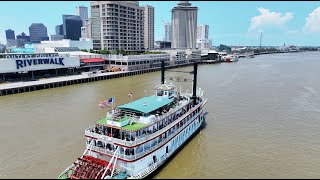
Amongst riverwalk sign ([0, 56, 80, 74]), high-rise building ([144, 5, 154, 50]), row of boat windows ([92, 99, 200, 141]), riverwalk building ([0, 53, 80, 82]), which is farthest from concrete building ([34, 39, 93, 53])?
row of boat windows ([92, 99, 200, 141])

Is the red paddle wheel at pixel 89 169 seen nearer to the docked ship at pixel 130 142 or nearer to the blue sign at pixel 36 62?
the docked ship at pixel 130 142

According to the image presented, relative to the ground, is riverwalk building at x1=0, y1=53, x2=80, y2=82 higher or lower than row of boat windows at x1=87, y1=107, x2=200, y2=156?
higher

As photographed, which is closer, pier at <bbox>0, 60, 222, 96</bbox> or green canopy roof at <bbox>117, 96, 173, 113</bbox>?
green canopy roof at <bbox>117, 96, 173, 113</bbox>

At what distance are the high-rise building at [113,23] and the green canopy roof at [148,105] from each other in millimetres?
95003

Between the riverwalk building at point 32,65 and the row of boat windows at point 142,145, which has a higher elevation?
the riverwalk building at point 32,65

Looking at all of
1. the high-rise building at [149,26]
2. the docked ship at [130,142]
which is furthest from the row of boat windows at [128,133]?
the high-rise building at [149,26]

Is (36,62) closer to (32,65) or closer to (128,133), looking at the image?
(32,65)

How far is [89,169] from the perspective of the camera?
18.8 metres

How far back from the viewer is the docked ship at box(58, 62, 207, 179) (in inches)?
750

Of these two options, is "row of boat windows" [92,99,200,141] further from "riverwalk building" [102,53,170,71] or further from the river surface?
"riverwalk building" [102,53,170,71]

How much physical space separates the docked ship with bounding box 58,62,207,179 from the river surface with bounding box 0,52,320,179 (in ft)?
5.60

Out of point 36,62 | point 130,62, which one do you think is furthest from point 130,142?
point 130,62

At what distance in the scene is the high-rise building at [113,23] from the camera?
371ft

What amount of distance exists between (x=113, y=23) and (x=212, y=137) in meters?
96.7
